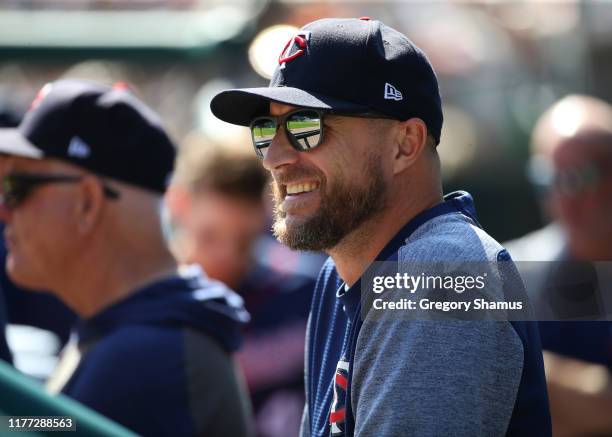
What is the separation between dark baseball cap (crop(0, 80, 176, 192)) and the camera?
3.40 meters

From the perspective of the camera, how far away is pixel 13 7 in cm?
846

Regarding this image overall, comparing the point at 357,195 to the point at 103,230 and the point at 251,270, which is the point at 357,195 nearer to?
the point at 103,230

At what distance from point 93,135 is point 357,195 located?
4.49 ft

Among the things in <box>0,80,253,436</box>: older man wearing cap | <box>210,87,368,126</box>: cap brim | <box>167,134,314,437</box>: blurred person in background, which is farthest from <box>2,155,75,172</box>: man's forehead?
<box>167,134,314,437</box>: blurred person in background

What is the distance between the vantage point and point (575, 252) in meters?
4.37

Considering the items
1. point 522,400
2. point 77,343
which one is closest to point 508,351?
point 522,400

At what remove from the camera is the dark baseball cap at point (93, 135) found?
3.40m

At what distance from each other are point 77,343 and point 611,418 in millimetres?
1795

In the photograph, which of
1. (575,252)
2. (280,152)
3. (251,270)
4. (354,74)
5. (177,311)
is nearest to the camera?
(354,74)

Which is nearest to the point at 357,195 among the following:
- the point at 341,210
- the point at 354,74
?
the point at 341,210

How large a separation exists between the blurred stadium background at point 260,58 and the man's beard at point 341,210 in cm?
522

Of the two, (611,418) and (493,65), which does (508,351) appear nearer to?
(611,418)

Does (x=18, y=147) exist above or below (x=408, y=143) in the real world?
above

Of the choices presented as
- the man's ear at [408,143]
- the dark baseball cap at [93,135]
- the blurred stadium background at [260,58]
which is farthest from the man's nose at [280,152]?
the blurred stadium background at [260,58]
